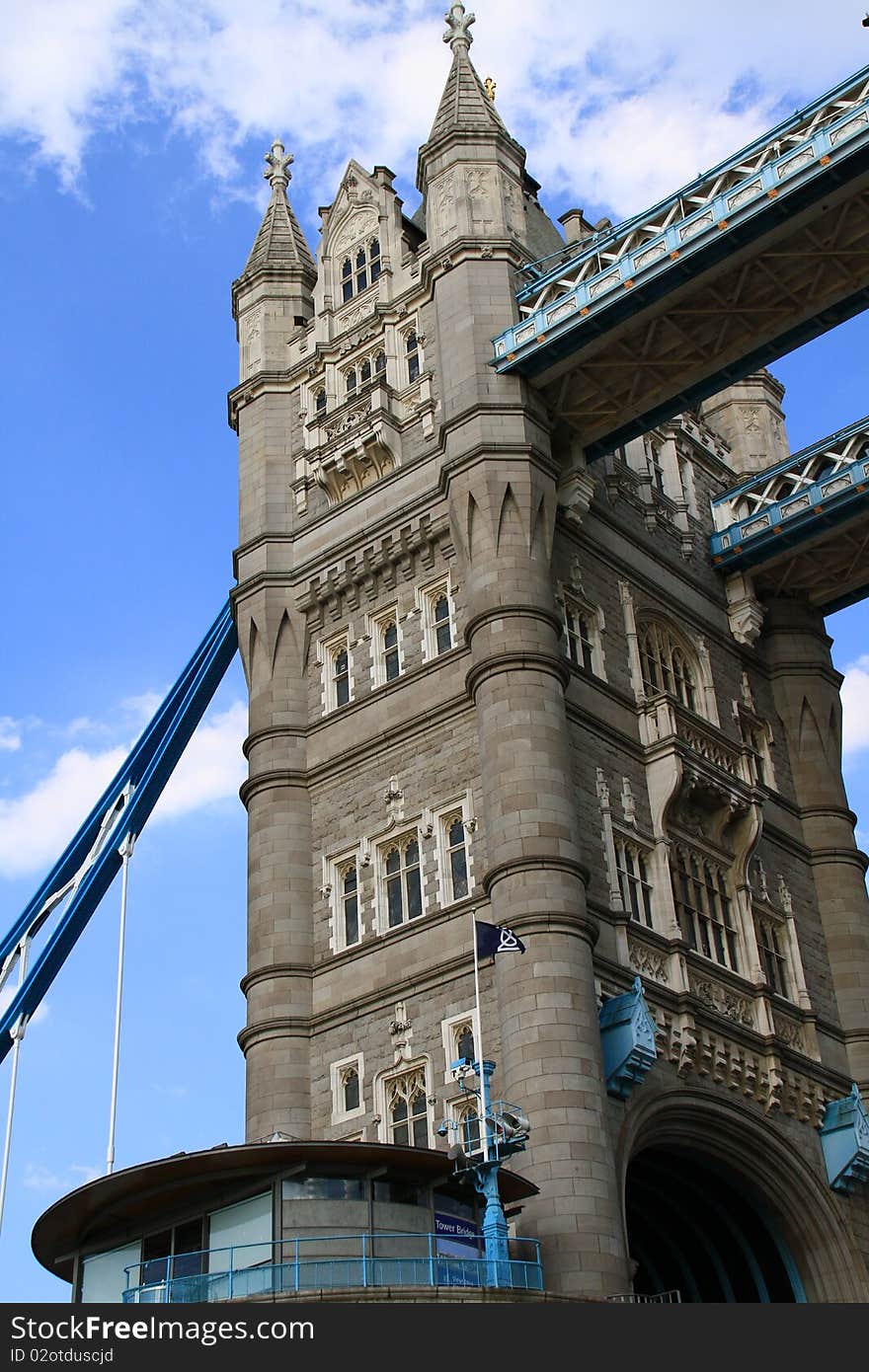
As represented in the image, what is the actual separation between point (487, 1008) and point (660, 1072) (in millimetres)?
4224

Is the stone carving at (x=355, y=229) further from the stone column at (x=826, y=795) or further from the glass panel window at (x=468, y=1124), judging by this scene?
the glass panel window at (x=468, y=1124)

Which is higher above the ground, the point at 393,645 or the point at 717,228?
the point at 717,228

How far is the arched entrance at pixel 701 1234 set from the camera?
4566 centimetres

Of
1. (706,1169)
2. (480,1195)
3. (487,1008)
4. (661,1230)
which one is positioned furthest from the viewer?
(661,1230)

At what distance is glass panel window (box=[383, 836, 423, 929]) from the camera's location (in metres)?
45.2

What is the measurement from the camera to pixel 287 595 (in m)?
52.2

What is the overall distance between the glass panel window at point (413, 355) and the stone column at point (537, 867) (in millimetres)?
6206

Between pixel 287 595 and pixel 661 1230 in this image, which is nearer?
pixel 661 1230

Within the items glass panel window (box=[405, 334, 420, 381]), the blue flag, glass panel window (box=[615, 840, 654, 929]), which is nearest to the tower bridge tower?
glass panel window (box=[615, 840, 654, 929])

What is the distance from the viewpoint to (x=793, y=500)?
53.7 meters

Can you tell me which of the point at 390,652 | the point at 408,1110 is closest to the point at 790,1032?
the point at 408,1110

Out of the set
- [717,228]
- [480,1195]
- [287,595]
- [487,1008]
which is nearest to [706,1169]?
[487,1008]

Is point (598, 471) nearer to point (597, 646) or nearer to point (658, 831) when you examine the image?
point (597, 646)

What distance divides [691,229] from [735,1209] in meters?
23.8
